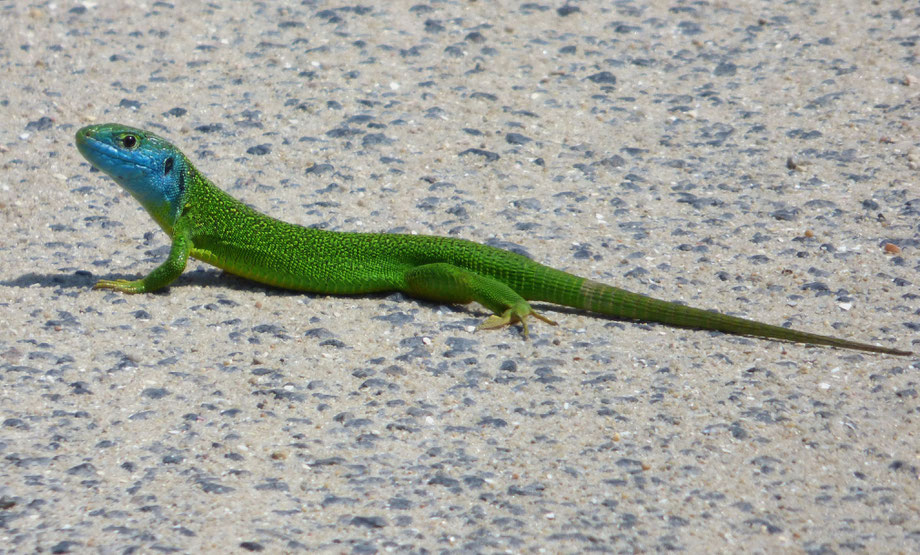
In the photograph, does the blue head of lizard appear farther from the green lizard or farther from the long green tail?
the long green tail

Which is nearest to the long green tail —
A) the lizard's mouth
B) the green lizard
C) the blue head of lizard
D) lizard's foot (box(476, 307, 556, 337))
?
the green lizard

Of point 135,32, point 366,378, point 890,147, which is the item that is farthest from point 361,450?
point 135,32

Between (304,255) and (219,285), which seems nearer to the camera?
(304,255)

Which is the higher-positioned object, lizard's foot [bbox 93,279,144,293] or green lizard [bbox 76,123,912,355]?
green lizard [bbox 76,123,912,355]

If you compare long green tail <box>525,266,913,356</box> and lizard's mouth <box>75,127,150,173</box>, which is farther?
lizard's mouth <box>75,127,150,173</box>

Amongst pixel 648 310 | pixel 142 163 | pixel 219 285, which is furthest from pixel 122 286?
pixel 648 310

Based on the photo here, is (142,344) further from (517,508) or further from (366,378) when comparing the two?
(517,508)

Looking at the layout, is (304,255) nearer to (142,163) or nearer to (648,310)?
(142,163)
